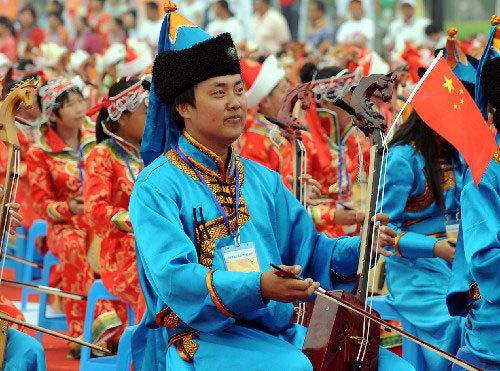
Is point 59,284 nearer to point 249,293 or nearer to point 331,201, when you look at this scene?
point 331,201

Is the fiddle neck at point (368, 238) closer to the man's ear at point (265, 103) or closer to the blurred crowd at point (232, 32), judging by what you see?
the man's ear at point (265, 103)

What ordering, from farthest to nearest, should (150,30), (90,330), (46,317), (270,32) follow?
(150,30) → (270,32) → (46,317) → (90,330)

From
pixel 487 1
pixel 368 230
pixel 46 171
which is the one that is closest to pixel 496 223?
pixel 368 230

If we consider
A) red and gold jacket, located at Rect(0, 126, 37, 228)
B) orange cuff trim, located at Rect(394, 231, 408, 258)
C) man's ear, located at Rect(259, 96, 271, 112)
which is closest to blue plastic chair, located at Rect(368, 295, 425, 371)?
orange cuff trim, located at Rect(394, 231, 408, 258)

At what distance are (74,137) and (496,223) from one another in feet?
12.9

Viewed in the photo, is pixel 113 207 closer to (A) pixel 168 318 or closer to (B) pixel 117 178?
(B) pixel 117 178

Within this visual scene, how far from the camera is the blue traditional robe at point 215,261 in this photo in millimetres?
3312

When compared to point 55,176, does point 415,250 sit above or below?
below

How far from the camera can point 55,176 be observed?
701 cm

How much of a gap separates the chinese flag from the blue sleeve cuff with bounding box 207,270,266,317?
3.10ft

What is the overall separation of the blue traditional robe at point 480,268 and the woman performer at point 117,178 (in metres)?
1.73

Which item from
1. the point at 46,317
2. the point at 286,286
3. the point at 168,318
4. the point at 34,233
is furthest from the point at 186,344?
the point at 34,233

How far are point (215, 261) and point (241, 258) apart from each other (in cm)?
8

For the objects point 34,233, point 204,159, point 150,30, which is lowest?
point 34,233
